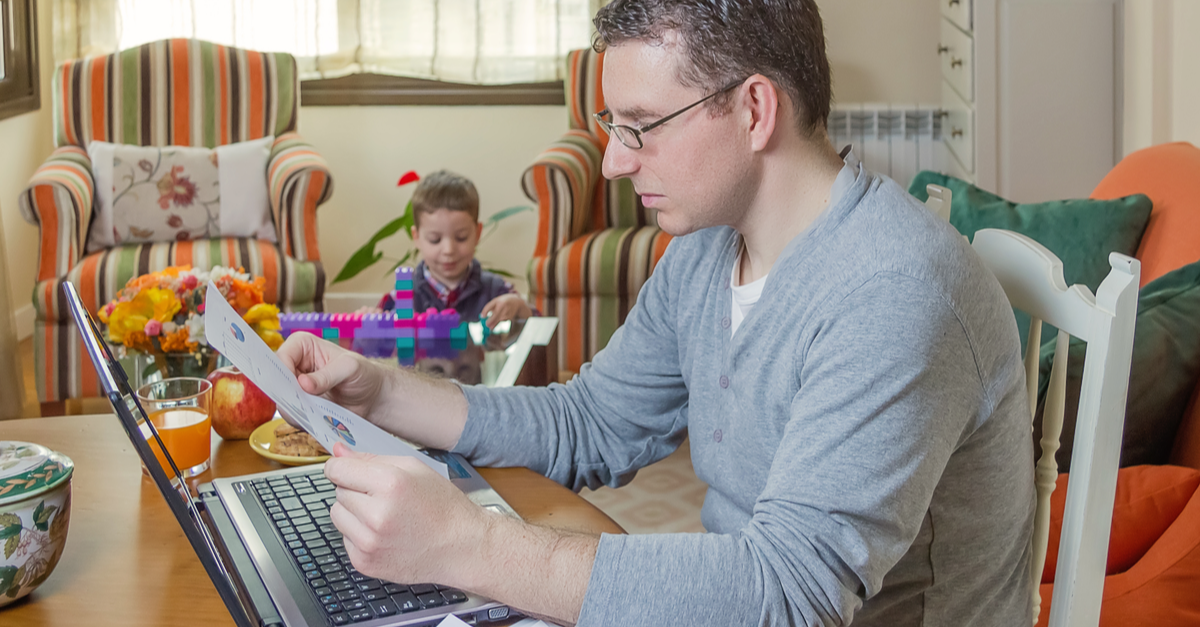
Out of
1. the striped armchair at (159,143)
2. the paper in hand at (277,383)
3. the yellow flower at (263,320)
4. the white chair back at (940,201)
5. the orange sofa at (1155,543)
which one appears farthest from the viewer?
the striped armchair at (159,143)

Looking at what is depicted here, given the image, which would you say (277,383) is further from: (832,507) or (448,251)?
(448,251)

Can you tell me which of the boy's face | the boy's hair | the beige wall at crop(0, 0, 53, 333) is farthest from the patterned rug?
the beige wall at crop(0, 0, 53, 333)

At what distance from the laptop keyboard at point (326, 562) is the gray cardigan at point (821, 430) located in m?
0.13

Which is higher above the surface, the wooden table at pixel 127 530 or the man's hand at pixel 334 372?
the man's hand at pixel 334 372

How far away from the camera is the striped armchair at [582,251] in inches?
126

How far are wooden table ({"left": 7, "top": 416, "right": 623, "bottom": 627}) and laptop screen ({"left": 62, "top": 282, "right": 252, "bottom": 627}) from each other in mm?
65

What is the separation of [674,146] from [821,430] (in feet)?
1.07

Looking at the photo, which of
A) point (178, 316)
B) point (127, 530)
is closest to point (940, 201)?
point (127, 530)

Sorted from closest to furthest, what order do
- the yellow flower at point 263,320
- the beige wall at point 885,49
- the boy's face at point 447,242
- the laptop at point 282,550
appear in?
the laptop at point 282,550
the yellow flower at point 263,320
the boy's face at point 447,242
the beige wall at point 885,49

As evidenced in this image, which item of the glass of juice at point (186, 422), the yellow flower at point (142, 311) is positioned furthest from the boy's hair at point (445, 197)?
the glass of juice at point (186, 422)

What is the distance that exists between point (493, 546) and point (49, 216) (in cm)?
278

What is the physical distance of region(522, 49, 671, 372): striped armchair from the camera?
3.21m

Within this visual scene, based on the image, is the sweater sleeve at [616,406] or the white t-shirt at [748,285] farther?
the sweater sleeve at [616,406]

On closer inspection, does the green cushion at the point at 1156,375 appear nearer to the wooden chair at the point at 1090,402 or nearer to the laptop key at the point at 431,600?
the wooden chair at the point at 1090,402
